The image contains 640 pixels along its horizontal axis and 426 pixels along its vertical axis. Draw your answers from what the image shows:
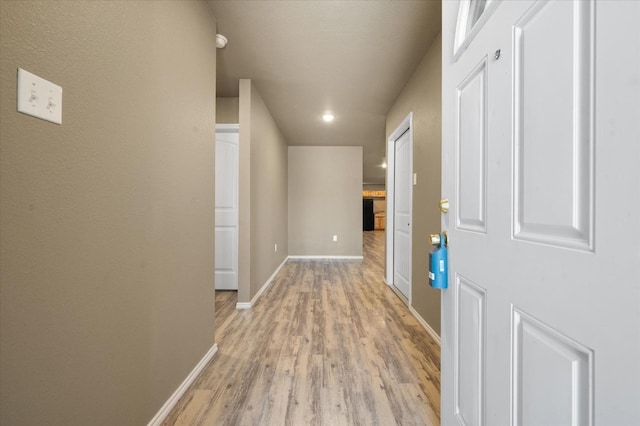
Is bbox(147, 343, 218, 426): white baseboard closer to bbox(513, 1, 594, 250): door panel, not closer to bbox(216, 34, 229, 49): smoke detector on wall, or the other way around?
bbox(513, 1, 594, 250): door panel

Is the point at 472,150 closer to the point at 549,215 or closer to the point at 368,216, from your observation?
the point at 549,215

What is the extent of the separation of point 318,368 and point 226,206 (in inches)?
92.2

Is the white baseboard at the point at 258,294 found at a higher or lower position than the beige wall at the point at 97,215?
lower

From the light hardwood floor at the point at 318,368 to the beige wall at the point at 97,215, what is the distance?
0.32m

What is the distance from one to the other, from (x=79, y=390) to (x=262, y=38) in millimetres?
2419

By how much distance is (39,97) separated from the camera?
0.78 meters

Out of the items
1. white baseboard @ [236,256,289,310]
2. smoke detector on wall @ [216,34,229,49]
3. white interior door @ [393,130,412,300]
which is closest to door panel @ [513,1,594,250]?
smoke detector on wall @ [216,34,229,49]

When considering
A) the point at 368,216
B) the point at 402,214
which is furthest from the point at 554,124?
the point at 368,216

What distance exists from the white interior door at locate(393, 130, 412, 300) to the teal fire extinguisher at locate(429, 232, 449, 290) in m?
2.12

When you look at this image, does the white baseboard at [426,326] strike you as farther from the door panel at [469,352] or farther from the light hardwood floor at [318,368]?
the door panel at [469,352]

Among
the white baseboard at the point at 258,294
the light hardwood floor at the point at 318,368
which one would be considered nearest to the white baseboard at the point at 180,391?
the light hardwood floor at the point at 318,368

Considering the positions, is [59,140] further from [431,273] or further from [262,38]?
[262,38]

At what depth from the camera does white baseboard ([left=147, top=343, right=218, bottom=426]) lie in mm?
1331

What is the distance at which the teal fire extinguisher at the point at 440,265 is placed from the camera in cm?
101
